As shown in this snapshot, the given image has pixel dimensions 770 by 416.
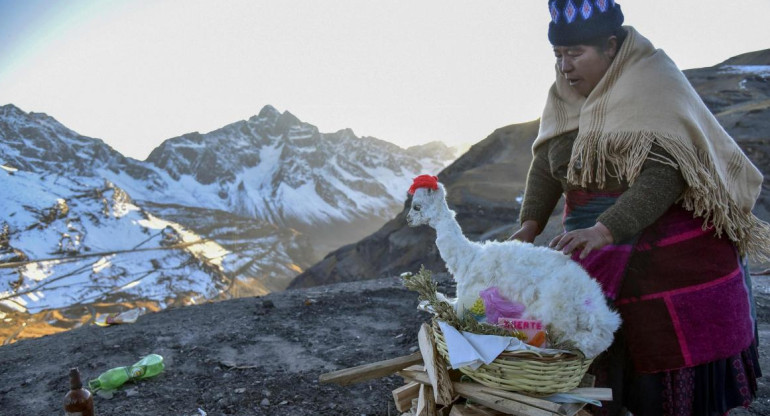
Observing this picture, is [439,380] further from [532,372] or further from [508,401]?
[532,372]

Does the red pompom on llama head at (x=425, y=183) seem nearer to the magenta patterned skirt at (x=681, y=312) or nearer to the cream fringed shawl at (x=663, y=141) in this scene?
the cream fringed shawl at (x=663, y=141)

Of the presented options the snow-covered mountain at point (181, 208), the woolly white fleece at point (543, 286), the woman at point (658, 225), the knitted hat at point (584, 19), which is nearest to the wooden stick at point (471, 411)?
the woolly white fleece at point (543, 286)

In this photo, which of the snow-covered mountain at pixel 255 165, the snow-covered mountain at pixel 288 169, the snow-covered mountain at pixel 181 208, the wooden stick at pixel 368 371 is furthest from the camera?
the snow-covered mountain at pixel 288 169

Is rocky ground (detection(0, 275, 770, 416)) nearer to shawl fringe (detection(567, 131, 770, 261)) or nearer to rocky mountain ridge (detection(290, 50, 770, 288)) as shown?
shawl fringe (detection(567, 131, 770, 261))

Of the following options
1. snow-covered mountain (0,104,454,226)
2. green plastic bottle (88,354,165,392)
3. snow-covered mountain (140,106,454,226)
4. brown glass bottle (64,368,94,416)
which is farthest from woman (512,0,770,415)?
snow-covered mountain (140,106,454,226)

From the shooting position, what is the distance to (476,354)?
6.27ft

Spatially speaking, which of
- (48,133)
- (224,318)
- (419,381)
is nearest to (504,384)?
(419,381)

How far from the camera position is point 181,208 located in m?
120

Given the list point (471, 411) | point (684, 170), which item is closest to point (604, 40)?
point (684, 170)

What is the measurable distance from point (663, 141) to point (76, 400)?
354cm

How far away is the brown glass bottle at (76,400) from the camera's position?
292 cm

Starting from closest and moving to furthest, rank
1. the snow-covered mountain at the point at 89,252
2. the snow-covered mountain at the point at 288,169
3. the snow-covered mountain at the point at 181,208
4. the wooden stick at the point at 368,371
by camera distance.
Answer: the wooden stick at the point at 368,371, the snow-covered mountain at the point at 89,252, the snow-covered mountain at the point at 181,208, the snow-covered mountain at the point at 288,169

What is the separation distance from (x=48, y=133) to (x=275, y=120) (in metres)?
76.5

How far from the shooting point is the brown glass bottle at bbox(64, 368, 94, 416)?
2918 millimetres
